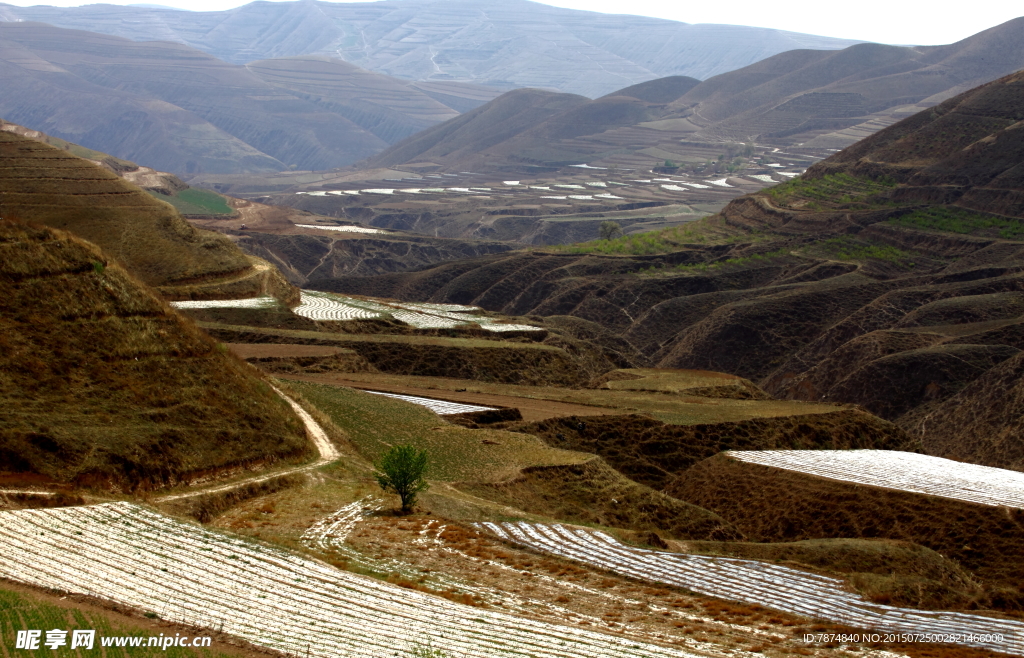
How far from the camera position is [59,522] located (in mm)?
20625

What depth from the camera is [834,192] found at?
12612 centimetres

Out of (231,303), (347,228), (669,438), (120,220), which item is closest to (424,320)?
(231,303)

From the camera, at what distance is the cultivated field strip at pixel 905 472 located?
112 ft

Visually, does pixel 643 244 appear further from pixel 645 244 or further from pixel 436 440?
pixel 436 440

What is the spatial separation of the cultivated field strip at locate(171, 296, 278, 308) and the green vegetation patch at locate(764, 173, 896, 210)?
2971 inches

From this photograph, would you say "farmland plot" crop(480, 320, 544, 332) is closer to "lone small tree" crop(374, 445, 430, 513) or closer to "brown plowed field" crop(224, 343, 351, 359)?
"brown plowed field" crop(224, 343, 351, 359)

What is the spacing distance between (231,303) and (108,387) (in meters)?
39.0

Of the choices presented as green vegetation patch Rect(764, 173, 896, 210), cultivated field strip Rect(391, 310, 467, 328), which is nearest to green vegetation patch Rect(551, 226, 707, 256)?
green vegetation patch Rect(764, 173, 896, 210)

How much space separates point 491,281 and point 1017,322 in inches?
2425

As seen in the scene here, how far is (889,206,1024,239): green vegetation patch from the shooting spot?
107m

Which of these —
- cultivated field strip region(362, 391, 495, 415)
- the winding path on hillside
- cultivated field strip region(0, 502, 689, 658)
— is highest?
cultivated field strip region(0, 502, 689, 658)

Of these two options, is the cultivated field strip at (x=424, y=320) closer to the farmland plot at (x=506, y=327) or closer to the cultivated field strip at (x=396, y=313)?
the cultivated field strip at (x=396, y=313)

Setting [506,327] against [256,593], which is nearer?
[256,593]

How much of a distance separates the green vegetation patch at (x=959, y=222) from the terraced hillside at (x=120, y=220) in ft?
234
